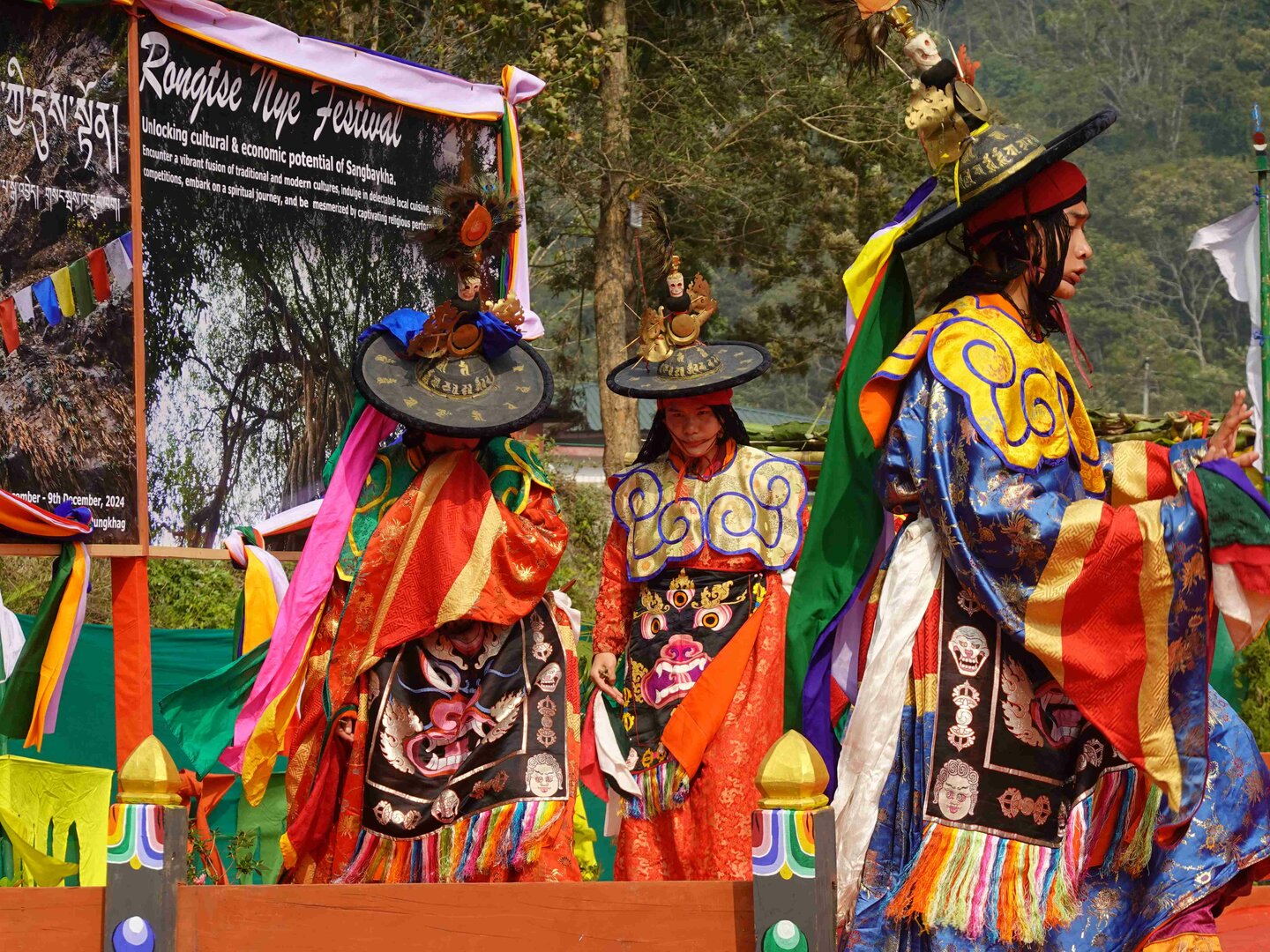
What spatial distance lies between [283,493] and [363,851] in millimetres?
2492

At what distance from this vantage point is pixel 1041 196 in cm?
401

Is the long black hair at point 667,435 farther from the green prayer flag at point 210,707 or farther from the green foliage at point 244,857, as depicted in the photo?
the green foliage at point 244,857

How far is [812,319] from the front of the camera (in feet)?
66.3

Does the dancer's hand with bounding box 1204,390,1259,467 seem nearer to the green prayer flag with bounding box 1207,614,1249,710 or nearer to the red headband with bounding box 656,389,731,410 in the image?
the red headband with bounding box 656,389,731,410

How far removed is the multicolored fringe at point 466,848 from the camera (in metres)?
5.38

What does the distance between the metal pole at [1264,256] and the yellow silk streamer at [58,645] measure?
26.3ft

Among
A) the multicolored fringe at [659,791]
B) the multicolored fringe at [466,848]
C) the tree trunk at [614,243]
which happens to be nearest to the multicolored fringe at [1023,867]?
the multicolored fringe at [466,848]

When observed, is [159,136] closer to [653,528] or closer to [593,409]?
[653,528]

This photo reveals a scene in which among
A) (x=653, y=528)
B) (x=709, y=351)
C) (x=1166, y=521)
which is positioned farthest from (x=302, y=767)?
(x=1166, y=521)

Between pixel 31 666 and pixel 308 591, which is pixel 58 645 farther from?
pixel 308 591

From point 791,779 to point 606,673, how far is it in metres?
3.25

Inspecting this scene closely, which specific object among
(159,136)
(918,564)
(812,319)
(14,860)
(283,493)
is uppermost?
(812,319)

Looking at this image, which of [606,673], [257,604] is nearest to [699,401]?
[606,673]

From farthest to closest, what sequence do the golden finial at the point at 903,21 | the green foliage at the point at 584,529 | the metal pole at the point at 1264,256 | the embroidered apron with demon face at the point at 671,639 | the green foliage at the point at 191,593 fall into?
the green foliage at the point at 584,529 → the green foliage at the point at 191,593 → the metal pole at the point at 1264,256 → the embroidered apron with demon face at the point at 671,639 → the golden finial at the point at 903,21
